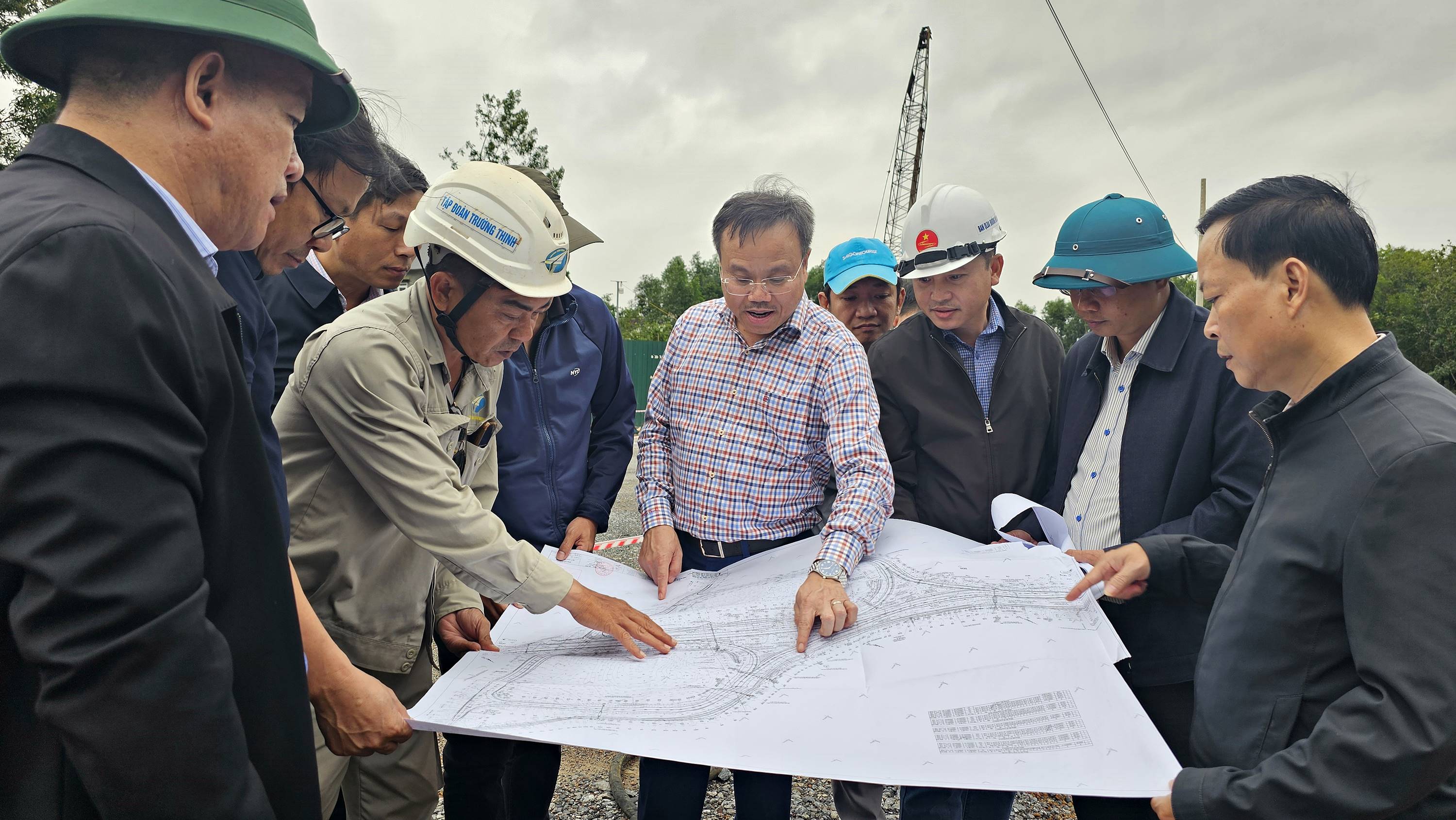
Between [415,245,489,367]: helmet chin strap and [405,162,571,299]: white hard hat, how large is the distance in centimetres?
2

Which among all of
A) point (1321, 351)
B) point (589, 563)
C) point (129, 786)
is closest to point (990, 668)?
point (1321, 351)

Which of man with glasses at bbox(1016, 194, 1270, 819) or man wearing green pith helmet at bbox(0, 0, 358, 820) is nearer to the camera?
man wearing green pith helmet at bbox(0, 0, 358, 820)

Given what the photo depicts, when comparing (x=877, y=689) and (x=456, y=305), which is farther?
(x=456, y=305)

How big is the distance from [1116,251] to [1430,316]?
1926 inches

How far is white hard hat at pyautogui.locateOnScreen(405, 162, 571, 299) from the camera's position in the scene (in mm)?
2109

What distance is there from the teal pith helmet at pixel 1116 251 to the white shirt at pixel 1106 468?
15cm

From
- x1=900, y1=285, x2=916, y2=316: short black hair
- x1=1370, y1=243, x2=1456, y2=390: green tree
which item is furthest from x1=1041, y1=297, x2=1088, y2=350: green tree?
x1=900, y1=285, x2=916, y2=316: short black hair

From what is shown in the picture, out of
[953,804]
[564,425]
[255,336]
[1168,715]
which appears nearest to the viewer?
[255,336]

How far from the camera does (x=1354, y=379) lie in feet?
4.84

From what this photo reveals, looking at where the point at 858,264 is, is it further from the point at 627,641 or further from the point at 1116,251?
the point at 627,641

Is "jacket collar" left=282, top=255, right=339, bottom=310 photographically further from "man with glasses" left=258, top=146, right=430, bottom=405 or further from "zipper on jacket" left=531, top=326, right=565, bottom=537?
"zipper on jacket" left=531, top=326, right=565, bottom=537

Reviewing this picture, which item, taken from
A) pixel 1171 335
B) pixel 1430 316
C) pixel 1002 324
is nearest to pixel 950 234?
pixel 1002 324

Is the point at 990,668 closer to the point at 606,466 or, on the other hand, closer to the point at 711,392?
the point at 711,392

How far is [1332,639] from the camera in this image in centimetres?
138
